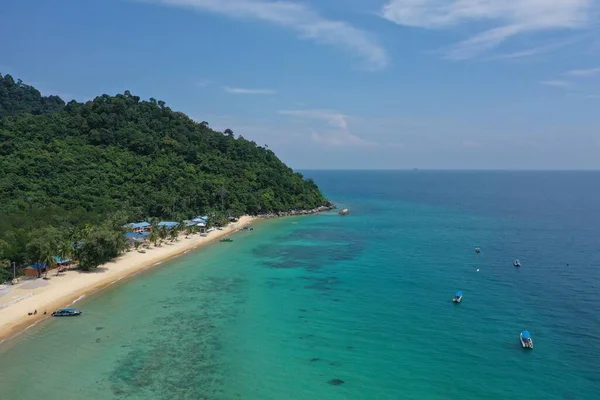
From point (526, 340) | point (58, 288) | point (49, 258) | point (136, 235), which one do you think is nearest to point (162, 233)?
point (136, 235)

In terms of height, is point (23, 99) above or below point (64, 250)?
above

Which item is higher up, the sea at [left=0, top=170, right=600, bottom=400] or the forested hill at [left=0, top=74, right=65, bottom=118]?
the forested hill at [left=0, top=74, right=65, bottom=118]

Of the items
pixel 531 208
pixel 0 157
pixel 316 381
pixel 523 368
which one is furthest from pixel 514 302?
pixel 531 208

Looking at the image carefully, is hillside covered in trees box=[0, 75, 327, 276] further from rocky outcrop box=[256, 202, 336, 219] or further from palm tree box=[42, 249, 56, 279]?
palm tree box=[42, 249, 56, 279]

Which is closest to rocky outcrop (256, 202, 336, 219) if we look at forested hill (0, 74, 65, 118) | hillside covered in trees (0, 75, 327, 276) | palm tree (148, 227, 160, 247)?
hillside covered in trees (0, 75, 327, 276)

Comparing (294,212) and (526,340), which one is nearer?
(526,340)

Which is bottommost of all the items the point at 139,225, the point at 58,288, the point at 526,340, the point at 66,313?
the point at 526,340

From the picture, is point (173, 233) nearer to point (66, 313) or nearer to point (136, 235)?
point (136, 235)
